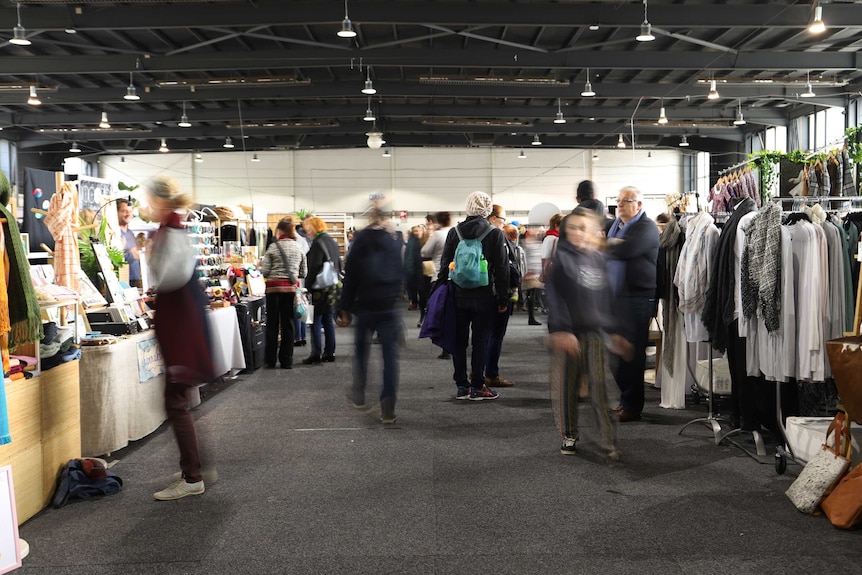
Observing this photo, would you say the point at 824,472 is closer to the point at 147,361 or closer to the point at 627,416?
the point at 627,416

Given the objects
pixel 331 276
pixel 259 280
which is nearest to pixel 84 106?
pixel 259 280

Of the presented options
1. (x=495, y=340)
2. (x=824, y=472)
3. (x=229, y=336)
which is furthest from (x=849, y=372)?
(x=229, y=336)

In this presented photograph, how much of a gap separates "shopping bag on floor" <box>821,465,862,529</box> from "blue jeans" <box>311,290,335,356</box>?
4.81 m

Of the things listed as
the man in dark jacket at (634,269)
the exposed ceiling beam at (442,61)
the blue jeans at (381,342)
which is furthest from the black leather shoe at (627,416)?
the exposed ceiling beam at (442,61)

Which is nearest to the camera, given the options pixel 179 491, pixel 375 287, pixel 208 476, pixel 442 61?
pixel 179 491

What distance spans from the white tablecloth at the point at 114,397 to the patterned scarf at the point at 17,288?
0.81 m

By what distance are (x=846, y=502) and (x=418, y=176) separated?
18654mm

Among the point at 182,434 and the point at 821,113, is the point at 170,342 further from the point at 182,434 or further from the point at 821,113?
the point at 821,113

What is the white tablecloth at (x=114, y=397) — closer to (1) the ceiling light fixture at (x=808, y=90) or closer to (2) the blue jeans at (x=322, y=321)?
(2) the blue jeans at (x=322, y=321)

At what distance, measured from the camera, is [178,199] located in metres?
3.25

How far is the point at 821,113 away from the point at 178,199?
15652 millimetres

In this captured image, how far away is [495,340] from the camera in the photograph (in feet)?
18.9

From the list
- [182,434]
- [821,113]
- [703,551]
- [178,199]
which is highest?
[821,113]

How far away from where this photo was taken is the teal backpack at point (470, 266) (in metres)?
5.08
